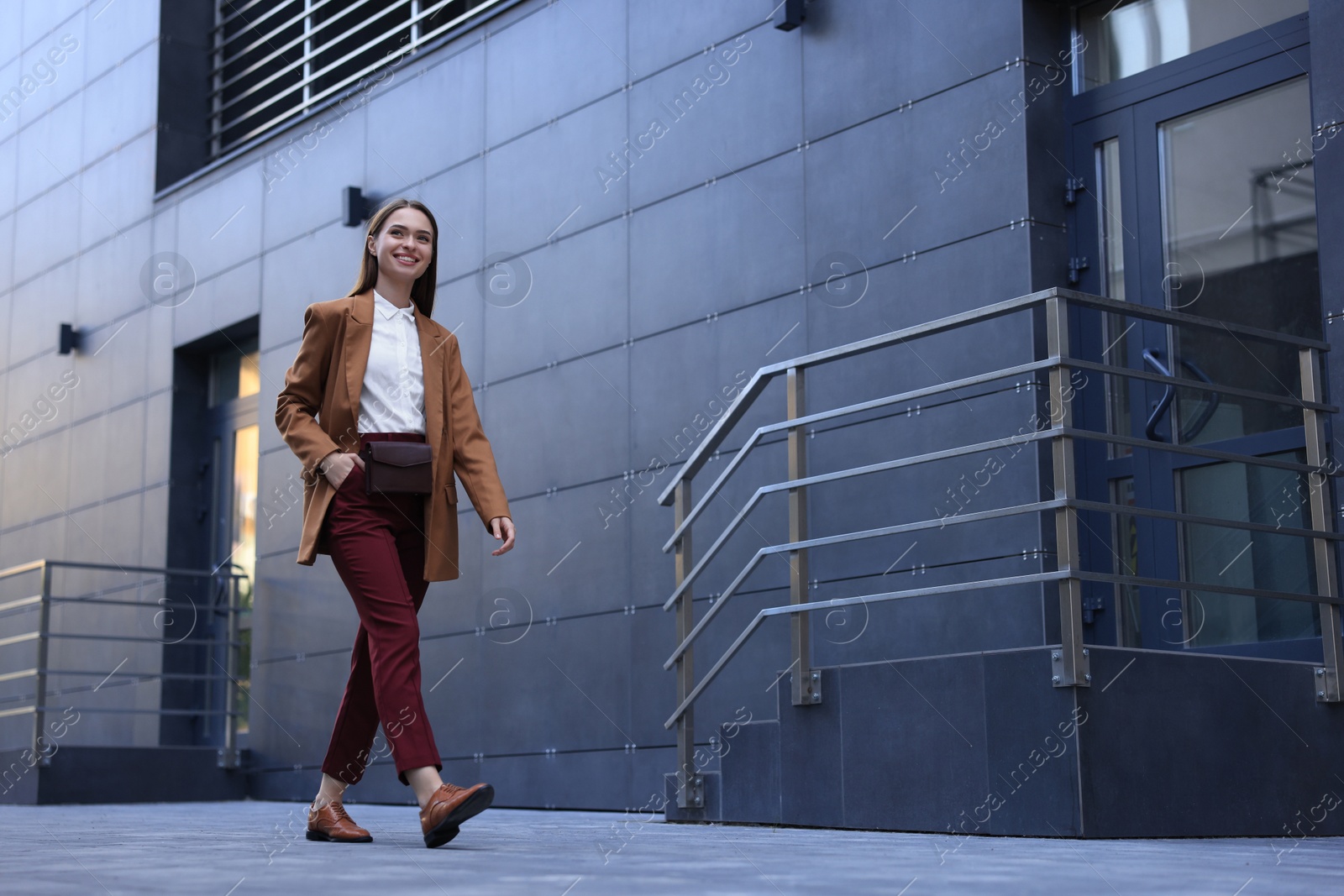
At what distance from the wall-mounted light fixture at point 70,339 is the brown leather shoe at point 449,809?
31.2 ft

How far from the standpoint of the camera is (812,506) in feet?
21.5

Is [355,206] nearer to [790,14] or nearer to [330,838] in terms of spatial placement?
[790,14]

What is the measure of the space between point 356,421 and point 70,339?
29.1 ft

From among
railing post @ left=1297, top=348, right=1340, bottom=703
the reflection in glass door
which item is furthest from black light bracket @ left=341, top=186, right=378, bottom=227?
railing post @ left=1297, top=348, right=1340, bottom=703

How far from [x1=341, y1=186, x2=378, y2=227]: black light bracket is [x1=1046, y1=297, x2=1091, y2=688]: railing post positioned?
6.03 m

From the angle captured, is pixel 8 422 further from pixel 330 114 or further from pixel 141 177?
pixel 330 114

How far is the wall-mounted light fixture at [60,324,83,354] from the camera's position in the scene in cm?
1215

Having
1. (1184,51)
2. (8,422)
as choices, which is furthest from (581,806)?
(8,422)

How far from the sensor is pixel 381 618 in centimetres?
396

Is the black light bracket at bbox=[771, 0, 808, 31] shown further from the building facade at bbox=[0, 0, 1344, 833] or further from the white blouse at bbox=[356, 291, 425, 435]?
the white blouse at bbox=[356, 291, 425, 435]

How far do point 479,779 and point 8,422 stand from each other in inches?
278

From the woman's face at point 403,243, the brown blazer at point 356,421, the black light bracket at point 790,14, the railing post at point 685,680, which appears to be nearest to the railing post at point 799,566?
the railing post at point 685,680

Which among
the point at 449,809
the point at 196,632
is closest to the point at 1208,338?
the point at 449,809

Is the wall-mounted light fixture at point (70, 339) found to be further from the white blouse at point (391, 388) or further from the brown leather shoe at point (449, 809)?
the brown leather shoe at point (449, 809)
